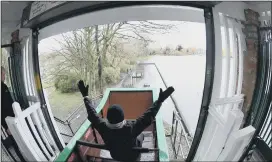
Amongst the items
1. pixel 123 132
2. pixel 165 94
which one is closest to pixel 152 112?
pixel 165 94

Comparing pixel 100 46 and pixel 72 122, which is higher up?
pixel 100 46

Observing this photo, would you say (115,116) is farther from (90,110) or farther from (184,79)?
(184,79)

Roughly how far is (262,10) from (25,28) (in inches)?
27.8

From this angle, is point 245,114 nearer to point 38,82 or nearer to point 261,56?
point 261,56

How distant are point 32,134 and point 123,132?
1.10 ft

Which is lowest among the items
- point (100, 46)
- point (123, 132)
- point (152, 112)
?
point (123, 132)

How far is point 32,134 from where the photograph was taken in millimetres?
726

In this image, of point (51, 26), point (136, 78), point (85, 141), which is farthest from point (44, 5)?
point (85, 141)

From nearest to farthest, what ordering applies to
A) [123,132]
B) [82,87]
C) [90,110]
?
[82,87]
[90,110]
[123,132]

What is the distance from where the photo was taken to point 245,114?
649mm

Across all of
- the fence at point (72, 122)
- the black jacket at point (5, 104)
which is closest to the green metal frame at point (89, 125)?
the fence at point (72, 122)

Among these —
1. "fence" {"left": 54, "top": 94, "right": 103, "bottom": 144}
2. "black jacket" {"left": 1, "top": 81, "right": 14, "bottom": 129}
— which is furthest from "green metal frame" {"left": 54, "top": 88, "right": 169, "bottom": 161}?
"black jacket" {"left": 1, "top": 81, "right": 14, "bottom": 129}

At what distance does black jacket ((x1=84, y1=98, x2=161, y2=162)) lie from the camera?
2.46 feet

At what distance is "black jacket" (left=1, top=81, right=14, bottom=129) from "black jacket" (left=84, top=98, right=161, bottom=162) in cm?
23
